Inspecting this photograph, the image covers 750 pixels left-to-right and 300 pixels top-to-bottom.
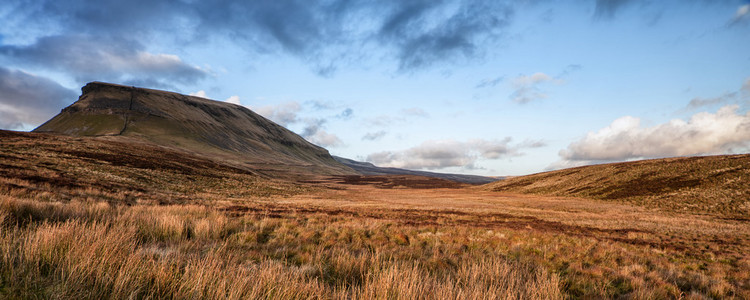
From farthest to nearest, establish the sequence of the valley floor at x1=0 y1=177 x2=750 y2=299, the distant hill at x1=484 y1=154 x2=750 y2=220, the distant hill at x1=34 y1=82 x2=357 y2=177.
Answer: the distant hill at x1=34 y1=82 x2=357 y2=177 < the distant hill at x1=484 y1=154 x2=750 y2=220 < the valley floor at x1=0 y1=177 x2=750 y2=299

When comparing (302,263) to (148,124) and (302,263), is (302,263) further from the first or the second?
(148,124)

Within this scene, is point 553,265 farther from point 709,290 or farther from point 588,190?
point 588,190

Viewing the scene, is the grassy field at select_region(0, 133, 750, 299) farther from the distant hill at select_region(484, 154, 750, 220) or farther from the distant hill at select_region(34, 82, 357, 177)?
the distant hill at select_region(34, 82, 357, 177)

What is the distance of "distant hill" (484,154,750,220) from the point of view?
41.6 metres

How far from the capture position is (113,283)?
9.96ft

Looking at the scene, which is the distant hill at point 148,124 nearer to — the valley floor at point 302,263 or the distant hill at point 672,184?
the distant hill at point 672,184

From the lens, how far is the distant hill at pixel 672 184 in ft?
136

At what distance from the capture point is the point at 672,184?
5644 centimetres

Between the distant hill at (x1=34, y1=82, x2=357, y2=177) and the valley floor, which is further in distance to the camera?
the distant hill at (x1=34, y1=82, x2=357, y2=177)

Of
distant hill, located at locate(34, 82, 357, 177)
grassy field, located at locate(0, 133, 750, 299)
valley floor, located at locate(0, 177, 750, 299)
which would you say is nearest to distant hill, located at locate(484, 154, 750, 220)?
valley floor, located at locate(0, 177, 750, 299)

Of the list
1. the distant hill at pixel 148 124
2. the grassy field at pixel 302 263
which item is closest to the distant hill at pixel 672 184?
the grassy field at pixel 302 263

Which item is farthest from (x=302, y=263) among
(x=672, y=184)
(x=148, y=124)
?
(x=148, y=124)

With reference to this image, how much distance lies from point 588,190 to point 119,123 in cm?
19291

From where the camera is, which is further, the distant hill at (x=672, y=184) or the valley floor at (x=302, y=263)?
the distant hill at (x=672, y=184)
